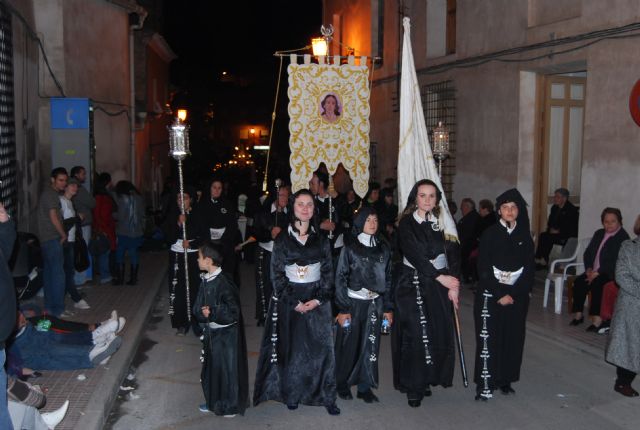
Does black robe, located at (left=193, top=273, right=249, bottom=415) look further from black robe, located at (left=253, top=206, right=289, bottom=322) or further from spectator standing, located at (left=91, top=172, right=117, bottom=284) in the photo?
spectator standing, located at (left=91, top=172, right=117, bottom=284)

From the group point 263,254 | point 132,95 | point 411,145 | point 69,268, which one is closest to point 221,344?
point 411,145

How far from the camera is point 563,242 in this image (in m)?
12.4

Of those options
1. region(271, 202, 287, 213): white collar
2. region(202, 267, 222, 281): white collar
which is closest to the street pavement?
region(202, 267, 222, 281): white collar

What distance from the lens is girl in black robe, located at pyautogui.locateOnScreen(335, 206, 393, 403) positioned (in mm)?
6281

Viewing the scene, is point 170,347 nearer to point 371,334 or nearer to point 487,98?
point 371,334

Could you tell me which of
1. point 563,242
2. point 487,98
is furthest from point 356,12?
point 563,242

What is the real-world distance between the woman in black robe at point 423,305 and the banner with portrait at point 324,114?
4.02 meters

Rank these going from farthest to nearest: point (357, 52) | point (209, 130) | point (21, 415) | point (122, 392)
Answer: point (209, 130), point (357, 52), point (122, 392), point (21, 415)

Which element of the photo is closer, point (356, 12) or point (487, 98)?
point (487, 98)

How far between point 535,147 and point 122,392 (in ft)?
29.5

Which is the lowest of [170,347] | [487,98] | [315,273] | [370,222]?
[170,347]

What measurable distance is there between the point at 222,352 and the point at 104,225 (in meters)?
6.68

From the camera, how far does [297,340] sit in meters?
6.17

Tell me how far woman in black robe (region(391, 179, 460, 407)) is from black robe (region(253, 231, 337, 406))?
0.68 meters
